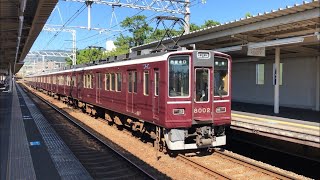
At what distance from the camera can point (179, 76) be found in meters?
10.3

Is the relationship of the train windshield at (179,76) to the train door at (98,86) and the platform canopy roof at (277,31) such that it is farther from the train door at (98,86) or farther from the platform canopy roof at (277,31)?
the train door at (98,86)

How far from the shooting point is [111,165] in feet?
32.0

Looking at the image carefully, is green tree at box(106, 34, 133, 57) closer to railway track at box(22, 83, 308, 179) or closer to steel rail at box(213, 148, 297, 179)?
steel rail at box(213, 148, 297, 179)

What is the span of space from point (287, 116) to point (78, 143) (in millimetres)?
7015

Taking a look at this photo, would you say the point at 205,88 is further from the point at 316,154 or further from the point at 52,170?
the point at 52,170

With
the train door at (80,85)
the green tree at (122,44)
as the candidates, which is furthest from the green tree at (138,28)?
the train door at (80,85)

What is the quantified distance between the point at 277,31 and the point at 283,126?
3.94 meters

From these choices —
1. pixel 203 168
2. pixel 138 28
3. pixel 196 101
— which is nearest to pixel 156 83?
pixel 196 101

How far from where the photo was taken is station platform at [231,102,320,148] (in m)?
9.33

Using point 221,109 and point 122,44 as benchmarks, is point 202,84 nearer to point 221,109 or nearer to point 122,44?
point 221,109

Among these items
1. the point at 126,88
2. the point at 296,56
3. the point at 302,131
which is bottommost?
the point at 302,131

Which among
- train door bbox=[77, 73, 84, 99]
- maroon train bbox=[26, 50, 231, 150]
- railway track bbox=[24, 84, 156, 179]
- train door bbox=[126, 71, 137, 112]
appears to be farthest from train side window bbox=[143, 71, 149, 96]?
train door bbox=[77, 73, 84, 99]

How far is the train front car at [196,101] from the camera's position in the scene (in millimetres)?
10219

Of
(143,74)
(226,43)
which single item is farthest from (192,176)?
(226,43)
